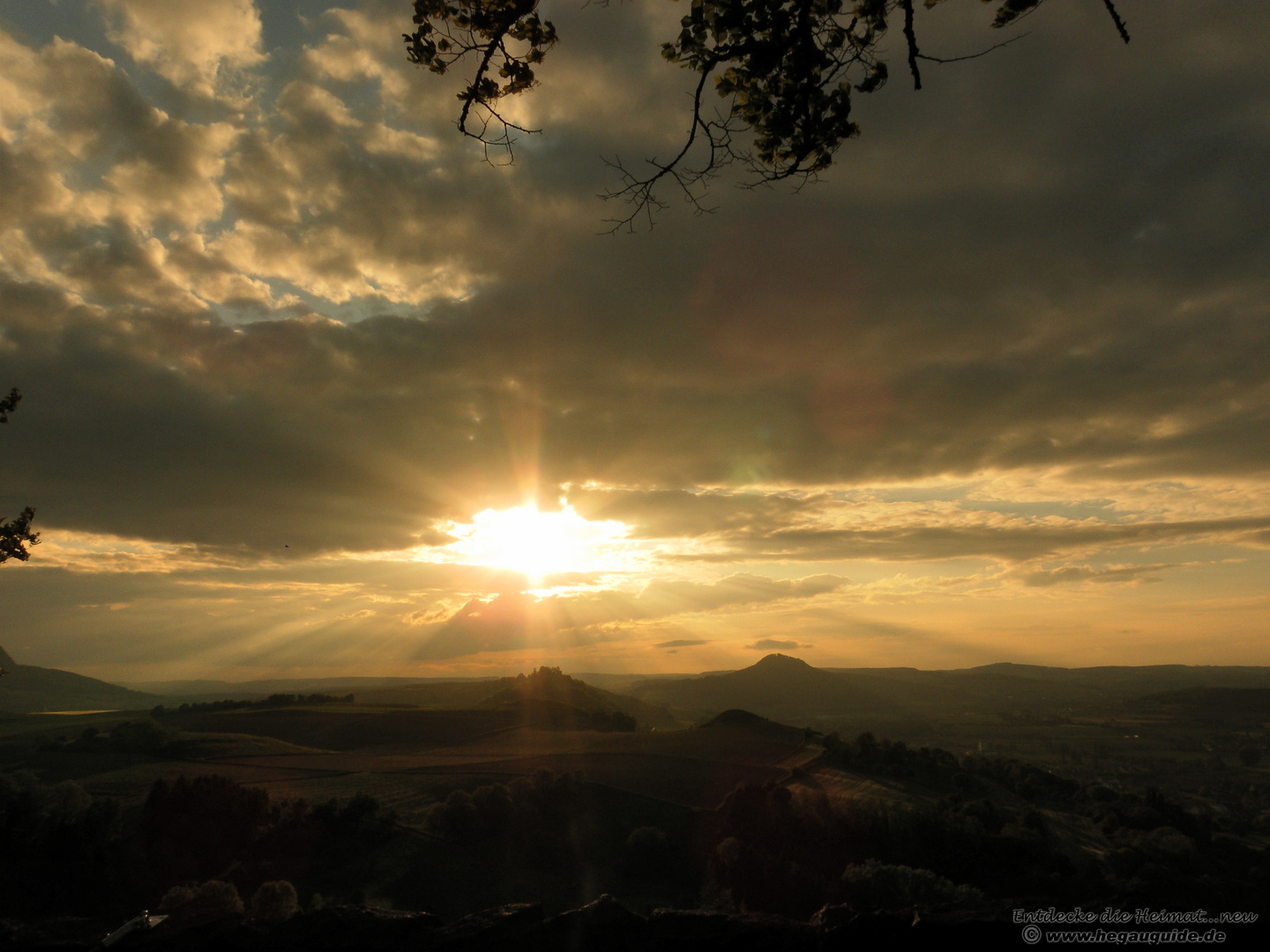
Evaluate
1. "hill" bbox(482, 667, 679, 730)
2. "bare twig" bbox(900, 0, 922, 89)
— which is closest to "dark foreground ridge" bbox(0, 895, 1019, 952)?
"bare twig" bbox(900, 0, 922, 89)

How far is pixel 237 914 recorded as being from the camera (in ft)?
21.6

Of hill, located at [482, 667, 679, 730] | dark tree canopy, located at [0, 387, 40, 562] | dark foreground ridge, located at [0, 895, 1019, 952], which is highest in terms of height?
dark tree canopy, located at [0, 387, 40, 562]

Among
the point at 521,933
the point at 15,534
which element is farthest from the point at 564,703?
the point at 521,933

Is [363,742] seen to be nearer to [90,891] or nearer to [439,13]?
[90,891]

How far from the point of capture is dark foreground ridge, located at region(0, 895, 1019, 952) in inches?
219

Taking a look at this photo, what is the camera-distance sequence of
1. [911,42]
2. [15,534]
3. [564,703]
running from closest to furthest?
1. [911,42]
2. [15,534]
3. [564,703]

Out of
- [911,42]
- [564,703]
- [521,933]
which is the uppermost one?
[911,42]

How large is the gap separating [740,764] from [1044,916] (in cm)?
6528

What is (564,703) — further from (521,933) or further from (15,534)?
(521,933)

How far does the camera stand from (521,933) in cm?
621

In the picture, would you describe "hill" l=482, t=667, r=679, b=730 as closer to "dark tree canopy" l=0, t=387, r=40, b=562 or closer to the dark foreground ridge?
"dark tree canopy" l=0, t=387, r=40, b=562

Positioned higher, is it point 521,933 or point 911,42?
point 911,42

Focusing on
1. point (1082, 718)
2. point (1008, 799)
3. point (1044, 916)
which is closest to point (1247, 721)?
point (1082, 718)

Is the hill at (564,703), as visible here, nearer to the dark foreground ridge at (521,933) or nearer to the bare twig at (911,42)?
the dark foreground ridge at (521,933)
